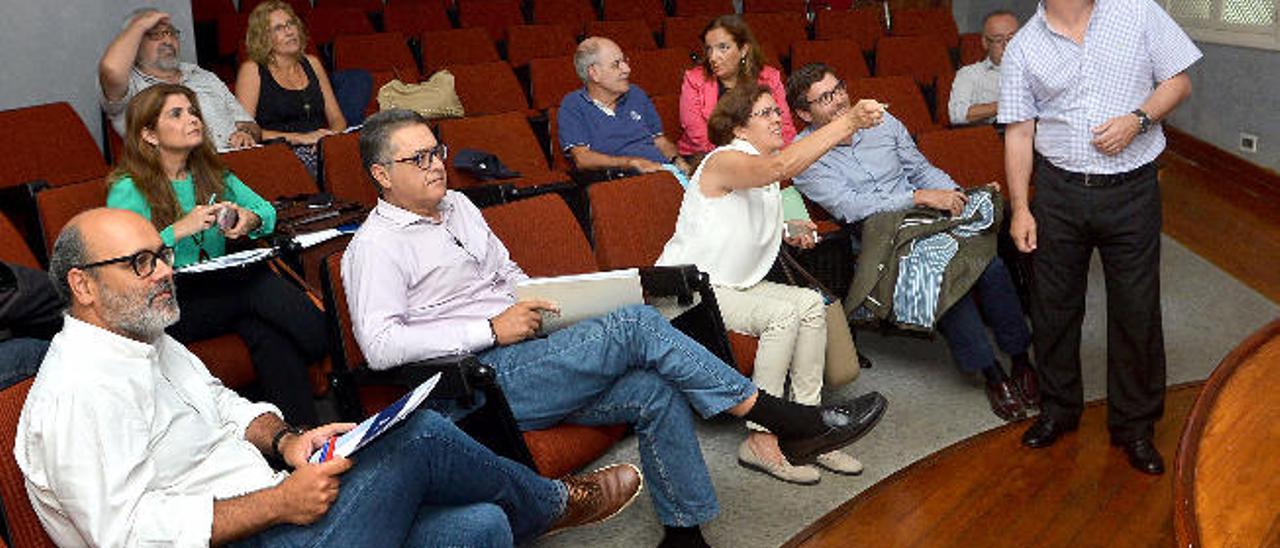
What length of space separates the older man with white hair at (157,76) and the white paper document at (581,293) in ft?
5.04

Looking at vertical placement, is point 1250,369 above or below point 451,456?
above

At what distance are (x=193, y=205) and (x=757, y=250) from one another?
131 centimetres

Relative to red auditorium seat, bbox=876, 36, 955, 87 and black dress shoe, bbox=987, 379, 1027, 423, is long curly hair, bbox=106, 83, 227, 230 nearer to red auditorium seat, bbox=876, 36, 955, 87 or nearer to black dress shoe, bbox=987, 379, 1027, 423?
black dress shoe, bbox=987, 379, 1027, 423

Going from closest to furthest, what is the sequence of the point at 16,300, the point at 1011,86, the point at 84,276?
the point at 84,276 < the point at 16,300 < the point at 1011,86

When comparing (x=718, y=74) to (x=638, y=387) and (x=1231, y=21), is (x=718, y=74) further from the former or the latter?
(x=1231, y=21)

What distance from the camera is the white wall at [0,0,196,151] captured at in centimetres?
385

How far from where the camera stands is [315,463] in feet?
5.81

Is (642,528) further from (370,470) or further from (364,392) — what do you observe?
(370,470)

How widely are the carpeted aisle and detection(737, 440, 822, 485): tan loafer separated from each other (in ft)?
0.05

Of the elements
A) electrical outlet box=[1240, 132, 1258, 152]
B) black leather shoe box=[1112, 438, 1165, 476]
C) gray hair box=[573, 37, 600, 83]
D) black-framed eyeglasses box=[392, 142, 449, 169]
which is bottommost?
black leather shoe box=[1112, 438, 1165, 476]

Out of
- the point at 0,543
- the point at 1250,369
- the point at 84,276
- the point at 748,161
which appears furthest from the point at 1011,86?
the point at 0,543

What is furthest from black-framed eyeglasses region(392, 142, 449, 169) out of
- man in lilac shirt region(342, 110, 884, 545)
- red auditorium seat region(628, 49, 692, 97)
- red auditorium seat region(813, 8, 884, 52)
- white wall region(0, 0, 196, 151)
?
red auditorium seat region(813, 8, 884, 52)

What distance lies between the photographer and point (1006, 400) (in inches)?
124

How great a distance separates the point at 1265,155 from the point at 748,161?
10.8 ft
